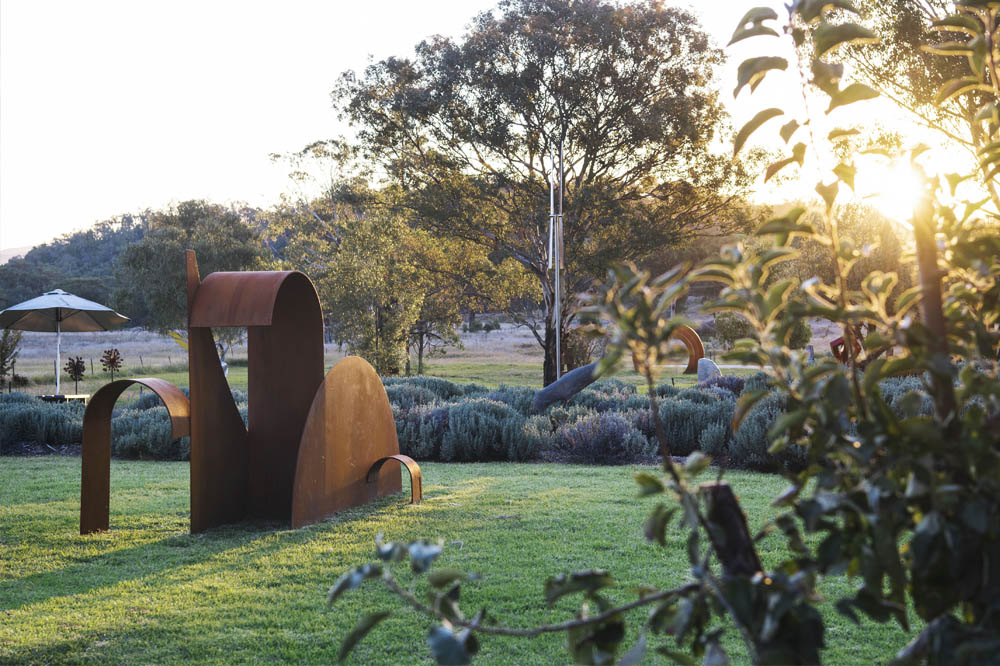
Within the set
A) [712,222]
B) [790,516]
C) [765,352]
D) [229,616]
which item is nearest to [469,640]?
[790,516]

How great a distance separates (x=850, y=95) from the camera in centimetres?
134

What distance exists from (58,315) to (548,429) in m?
14.7

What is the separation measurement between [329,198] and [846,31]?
4560 centimetres

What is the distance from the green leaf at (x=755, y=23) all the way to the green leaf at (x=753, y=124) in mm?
123

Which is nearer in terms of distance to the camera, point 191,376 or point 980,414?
point 980,414

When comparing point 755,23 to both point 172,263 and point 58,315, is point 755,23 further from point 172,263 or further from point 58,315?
point 172,263

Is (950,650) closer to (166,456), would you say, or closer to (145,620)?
(145,620)

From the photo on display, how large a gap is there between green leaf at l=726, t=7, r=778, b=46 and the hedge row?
778 centimetres

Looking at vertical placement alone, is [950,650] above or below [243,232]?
below

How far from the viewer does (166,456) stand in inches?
426

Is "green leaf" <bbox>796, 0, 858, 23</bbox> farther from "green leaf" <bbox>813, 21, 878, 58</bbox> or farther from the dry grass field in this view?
the dry grass field

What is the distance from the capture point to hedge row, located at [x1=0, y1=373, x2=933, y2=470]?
31.7ft

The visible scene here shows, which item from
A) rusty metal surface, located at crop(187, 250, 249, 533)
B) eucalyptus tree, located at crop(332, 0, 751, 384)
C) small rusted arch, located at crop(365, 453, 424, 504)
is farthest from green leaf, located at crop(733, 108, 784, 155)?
eucalyptus tree, located at crop(332, 0, 751, 384)

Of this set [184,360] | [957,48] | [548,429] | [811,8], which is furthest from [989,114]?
[184,360]
